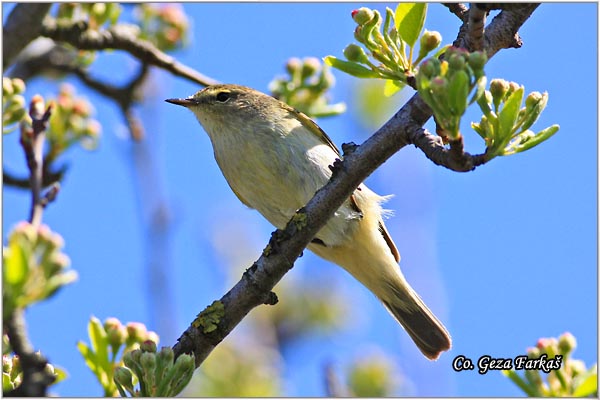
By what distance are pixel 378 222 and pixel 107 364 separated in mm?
2761

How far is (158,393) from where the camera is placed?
243cm

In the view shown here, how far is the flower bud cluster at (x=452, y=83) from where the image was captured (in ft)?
7.35

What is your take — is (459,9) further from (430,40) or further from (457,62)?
(457,62)

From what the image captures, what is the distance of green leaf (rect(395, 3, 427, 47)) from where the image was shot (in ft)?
9.29

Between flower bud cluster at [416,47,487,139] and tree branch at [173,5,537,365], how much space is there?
0.17m

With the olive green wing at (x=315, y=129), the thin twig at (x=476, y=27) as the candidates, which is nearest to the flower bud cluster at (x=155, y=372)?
the thin twig at (x=476, y=27)

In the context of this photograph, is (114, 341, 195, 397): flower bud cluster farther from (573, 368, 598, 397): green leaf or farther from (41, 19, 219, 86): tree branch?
(41, 19, 219, 86): tree branch

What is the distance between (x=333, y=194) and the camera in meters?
3.15

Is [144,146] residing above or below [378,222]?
above

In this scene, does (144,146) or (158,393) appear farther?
(144,146)

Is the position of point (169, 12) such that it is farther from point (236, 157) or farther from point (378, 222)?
point (378, 222)

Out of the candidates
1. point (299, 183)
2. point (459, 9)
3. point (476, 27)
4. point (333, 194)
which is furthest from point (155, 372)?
point (299, 183)

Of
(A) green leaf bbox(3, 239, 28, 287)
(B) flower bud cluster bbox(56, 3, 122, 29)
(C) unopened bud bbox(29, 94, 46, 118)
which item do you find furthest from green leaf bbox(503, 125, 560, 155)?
(B) flower bud cluster bbox(56, 3, 122, 29)

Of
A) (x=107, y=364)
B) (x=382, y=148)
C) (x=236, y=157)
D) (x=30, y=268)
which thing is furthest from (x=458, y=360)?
(x=30, y=268)
